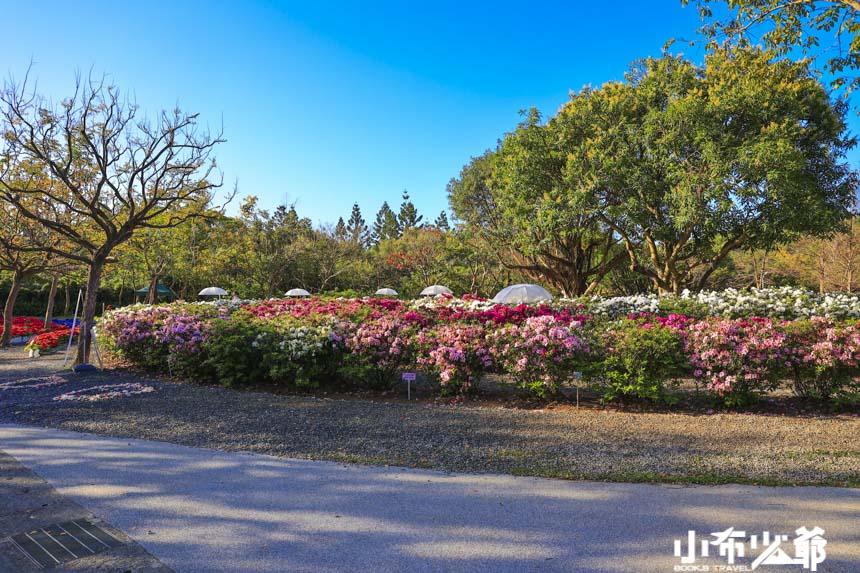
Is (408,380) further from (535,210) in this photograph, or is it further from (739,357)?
(535,210)

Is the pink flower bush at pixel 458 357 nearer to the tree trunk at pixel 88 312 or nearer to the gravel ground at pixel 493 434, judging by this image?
the gravel ground at pixel 493 434

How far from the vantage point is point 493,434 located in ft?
15.9

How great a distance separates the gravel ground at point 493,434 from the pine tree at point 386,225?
210 feet

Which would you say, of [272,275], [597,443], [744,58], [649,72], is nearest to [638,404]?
[597,443]

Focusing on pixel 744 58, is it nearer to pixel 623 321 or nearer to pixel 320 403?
pixel 623 321

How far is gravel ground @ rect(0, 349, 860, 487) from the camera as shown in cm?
387

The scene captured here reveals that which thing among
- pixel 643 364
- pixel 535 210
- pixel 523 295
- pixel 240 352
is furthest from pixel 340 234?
pixel 643 364

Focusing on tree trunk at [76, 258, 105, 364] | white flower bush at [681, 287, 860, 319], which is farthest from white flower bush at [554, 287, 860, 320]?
tree trunk at [76, 258, 105, 364]

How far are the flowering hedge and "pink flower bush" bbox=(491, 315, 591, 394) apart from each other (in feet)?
0.04

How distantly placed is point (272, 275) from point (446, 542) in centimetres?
2419

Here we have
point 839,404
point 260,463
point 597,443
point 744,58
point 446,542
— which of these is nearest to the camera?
point 446,542

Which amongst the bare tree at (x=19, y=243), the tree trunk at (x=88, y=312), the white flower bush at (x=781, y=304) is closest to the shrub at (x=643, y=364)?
the white flower bush at (x=781, y=304)

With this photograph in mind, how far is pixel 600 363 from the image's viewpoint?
618 cm

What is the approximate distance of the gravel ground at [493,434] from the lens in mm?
3867
